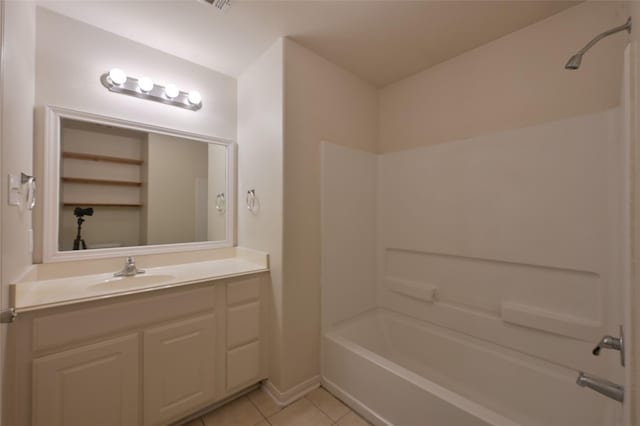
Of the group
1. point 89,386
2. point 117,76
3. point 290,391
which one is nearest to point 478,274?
Result: point 290,391

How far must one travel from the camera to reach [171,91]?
1.75 m

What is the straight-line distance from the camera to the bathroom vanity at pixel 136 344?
1050 mm

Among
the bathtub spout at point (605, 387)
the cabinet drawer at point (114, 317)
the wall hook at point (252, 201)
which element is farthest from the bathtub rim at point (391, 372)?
the wall hook at point (252, 201)

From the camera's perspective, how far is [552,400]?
1342mm

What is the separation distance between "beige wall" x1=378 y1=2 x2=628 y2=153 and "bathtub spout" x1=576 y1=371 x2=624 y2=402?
1314 millimetres

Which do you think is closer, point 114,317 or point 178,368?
point 114,317

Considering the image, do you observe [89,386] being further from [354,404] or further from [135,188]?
[354,404]

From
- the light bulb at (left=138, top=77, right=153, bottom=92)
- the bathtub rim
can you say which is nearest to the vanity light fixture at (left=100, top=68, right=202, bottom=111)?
the light bulb at (left=138, top=77, right=153, bottom=92)

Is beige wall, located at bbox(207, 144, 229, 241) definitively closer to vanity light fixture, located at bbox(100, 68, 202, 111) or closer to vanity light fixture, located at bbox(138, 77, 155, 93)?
vanity light fixture, located at bbox(100, 68, 202, 111)

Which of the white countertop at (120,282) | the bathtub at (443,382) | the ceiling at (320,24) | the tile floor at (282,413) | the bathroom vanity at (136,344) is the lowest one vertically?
the tile floor at (282,413)

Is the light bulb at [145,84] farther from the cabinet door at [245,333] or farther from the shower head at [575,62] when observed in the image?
the shower head at [575,62]

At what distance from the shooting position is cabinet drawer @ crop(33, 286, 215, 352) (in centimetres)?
107

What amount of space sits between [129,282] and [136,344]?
436 mm

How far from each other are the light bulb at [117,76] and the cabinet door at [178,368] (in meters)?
1.51
